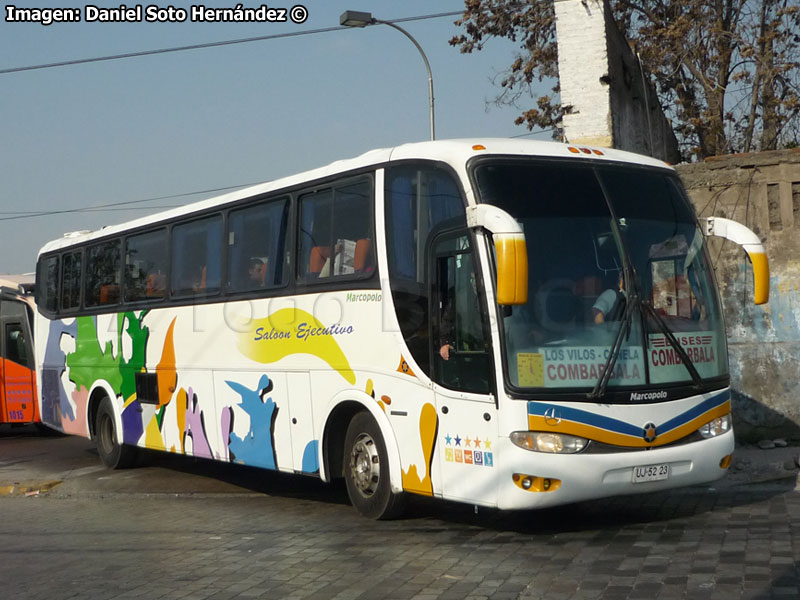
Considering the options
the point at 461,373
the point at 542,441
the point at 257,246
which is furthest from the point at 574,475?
the point at 257,246

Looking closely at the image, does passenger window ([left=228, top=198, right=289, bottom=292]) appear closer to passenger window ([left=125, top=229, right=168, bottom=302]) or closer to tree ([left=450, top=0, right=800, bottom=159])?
passenger window ([left=125, top=229, right=168, bottom=302])

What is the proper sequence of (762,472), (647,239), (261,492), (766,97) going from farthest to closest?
(766,97)
(261,492)
(762,472)
(647,239)

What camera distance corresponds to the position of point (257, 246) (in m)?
11.2

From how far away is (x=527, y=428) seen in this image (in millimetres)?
7816

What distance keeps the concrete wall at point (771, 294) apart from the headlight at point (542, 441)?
6021mm

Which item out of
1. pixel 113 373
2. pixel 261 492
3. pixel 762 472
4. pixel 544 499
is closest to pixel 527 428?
pixel 544 499

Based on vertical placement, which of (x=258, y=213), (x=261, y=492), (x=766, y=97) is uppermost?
(x=766, y=97)

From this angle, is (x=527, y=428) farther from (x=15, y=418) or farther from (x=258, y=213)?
(x=15, y=418)

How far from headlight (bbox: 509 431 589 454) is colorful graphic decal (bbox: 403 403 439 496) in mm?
929

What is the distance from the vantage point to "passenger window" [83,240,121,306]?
1463cm

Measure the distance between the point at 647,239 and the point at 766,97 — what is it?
61.7 ft

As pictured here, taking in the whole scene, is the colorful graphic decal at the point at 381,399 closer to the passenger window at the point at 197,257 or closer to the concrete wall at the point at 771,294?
the passenger window at the point at 197,257

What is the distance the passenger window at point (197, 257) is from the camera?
39.5 feet

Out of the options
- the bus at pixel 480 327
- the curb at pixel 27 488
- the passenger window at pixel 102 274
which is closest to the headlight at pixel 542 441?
the bus at pixel 480 327
